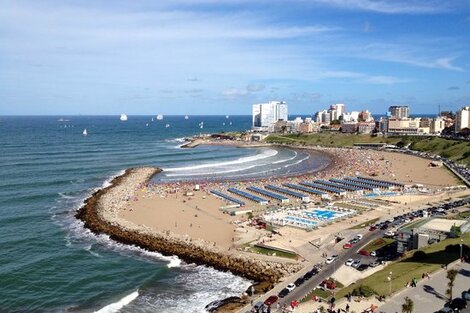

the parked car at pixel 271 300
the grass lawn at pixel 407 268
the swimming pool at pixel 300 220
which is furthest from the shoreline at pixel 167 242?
the swimming pool at pixel 300 220

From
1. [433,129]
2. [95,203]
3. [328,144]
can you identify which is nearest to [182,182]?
[95,203]

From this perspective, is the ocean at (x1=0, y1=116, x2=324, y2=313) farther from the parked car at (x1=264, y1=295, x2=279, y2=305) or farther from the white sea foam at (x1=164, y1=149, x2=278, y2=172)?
the white sea foam at (x1=164, y1=149, x2=278, y2=172)

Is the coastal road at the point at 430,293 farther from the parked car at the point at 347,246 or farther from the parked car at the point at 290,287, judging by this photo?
the parked car at the point at 347,246

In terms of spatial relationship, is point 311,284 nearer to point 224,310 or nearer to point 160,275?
point 224,310

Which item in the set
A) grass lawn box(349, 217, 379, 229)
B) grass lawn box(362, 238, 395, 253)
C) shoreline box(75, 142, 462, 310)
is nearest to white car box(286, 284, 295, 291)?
shoreline box(75, 142, 462, 310)

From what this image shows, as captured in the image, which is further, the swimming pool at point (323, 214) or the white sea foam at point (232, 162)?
the white sea foam at point (232, 162)

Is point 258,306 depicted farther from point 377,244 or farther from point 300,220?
point 300,220

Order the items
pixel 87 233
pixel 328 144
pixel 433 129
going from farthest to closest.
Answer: pixel 433 129 → pixel 328 144 → pixel 87 233
